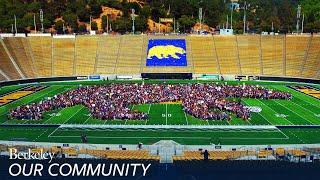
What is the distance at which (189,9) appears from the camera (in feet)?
318

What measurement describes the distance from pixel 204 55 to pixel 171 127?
99.4 feet

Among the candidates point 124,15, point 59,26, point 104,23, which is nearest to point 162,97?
point 104,23

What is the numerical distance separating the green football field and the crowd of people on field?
0.66 m

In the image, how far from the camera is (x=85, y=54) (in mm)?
61156

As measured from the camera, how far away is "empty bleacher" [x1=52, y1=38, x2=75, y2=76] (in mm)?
57875

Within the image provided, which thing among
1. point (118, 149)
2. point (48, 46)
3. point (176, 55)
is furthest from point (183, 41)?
point (118, 149)

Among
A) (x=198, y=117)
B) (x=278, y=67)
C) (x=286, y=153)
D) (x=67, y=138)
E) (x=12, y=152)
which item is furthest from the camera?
(x=278, y=67)

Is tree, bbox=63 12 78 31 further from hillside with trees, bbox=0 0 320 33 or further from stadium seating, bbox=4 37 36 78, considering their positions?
stadium seating, bbox=4 37 36 78

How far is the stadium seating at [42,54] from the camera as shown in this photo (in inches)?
2250

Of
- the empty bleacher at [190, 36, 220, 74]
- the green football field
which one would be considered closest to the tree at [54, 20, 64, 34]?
the empty bleacher at [190, 36, 220, 74]

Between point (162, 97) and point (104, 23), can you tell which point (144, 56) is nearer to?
point (162, 97)

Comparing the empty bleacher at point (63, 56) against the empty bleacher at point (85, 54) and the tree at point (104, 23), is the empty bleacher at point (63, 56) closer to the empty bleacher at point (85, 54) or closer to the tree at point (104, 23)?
the empty bleacher at point (85, 54)

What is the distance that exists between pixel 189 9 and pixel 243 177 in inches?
3220

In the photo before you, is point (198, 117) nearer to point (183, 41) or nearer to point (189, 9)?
point (183, 41)
